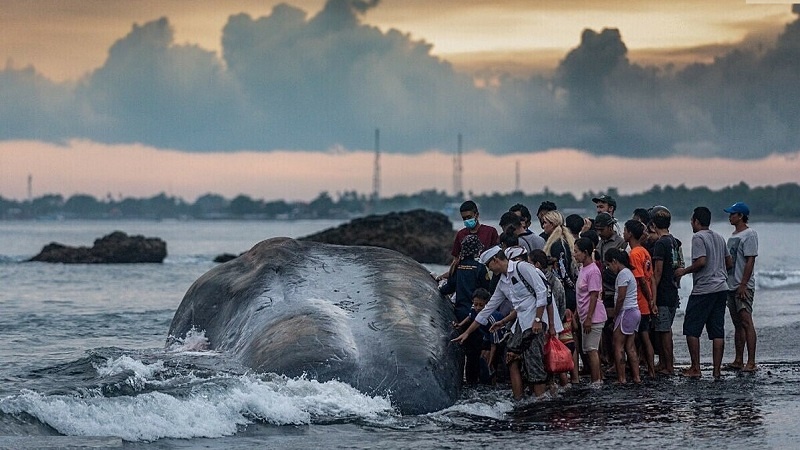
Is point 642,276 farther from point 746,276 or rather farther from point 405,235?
point 405,235

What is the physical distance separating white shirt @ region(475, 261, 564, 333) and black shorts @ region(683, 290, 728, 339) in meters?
2.57

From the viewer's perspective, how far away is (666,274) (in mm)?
14539

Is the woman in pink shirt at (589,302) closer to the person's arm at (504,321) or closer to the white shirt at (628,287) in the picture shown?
the white shirt at (628,287)

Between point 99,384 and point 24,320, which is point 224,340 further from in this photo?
point 24,320

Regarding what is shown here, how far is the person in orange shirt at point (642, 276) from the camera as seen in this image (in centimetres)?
1403

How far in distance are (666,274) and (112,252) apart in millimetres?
55271

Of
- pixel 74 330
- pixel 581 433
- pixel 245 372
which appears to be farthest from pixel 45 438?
pixel 74 330

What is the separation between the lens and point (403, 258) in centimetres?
1541

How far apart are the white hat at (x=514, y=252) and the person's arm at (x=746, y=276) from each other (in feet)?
11.3

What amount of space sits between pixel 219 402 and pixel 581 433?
365 cm

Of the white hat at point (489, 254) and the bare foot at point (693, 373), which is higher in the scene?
the white hat at point (489, 254)

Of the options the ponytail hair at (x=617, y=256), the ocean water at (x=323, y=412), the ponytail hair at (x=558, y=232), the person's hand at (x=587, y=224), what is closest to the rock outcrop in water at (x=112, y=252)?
the ocean water at (x=323, y=412)

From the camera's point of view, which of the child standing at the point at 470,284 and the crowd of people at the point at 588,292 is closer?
the crowd of people at the point at 588,292

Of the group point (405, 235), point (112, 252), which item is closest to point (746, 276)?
point (405, 235)
